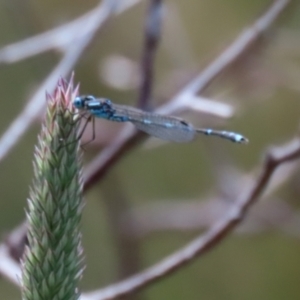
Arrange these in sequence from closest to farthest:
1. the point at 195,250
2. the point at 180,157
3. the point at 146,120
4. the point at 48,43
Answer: the point at 146,120 < the point at 195,250 < the point at 48,43 < the point at 180,157

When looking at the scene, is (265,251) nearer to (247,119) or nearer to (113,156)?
(247,119)

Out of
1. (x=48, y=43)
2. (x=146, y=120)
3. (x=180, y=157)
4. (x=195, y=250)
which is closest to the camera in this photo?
(x=146, y=120)

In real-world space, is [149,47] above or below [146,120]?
above

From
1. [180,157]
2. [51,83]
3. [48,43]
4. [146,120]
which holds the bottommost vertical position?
[146,120]

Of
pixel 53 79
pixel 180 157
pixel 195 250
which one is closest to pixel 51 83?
pixel 53 79

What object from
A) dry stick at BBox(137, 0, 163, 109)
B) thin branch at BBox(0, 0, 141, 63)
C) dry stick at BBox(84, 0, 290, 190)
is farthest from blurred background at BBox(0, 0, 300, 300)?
dry stick at BBox(137, 0, 163, 109)

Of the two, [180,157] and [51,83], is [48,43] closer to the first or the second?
[51,83]

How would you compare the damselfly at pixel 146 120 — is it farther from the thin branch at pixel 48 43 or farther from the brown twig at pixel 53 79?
the thin branch at pixel 48 43
